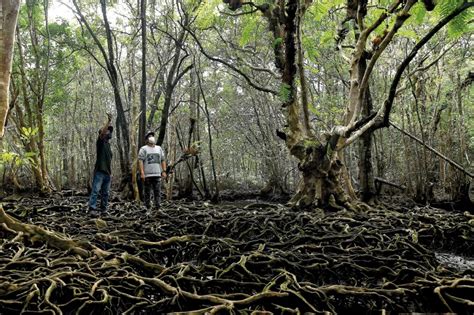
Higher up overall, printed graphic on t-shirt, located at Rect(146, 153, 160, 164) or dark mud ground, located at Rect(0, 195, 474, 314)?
printed graphic on t-shirt, located at Rect(146, 153, 160, 164)

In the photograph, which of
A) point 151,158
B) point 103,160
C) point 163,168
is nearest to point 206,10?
point 151,158

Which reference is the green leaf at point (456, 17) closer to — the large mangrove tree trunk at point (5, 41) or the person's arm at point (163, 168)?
the large mangrove tree trunk at point (5, 41)

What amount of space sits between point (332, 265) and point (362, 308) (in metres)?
0.97

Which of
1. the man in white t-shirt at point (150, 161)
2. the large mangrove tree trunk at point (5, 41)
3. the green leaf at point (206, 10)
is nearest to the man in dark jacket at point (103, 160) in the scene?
the man in white t-shirt at point (150, 161)

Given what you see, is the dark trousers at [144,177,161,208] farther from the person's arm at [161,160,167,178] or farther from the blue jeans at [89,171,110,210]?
the blue jeans at [89,171,110,210]

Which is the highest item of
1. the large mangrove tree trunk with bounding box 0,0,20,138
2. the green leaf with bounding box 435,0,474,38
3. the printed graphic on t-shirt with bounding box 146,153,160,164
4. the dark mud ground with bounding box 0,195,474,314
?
the green leaf with bounding box 435,0,474,38

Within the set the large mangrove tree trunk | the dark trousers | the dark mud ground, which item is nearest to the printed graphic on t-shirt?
the dark trousers

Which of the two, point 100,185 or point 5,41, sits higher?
point 5,41

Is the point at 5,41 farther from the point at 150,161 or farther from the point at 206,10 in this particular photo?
the point at 206,10

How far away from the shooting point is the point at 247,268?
4.38m

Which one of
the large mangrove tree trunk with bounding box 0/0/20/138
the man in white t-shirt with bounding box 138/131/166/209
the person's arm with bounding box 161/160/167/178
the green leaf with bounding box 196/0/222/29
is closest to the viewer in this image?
the large mangrove tree trunk with bounding box 0/0/20/138

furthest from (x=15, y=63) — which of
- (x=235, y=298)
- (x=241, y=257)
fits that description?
(x=235, y=298)

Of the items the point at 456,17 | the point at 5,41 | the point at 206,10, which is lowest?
the point at 5,41

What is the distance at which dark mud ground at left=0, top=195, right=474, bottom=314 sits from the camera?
3305 millimetres
